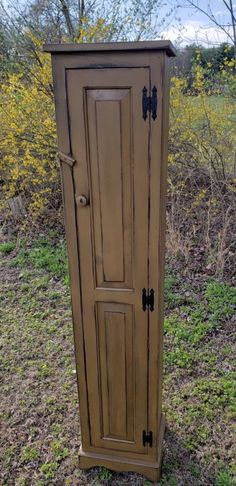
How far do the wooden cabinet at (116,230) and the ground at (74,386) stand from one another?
0.81 feet

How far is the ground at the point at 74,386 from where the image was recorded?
182cm

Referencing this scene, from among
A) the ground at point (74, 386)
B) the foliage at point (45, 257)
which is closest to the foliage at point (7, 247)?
the foliage at point (45, 257)

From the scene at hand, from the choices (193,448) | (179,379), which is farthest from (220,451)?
(179,379)

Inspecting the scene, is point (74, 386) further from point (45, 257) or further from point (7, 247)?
point (7, 247)

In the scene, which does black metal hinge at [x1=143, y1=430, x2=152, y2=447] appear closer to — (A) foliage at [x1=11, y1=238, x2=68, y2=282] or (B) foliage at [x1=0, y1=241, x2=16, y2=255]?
(A) foliage at [x1=11, y1=238, x2=68, y2=282]

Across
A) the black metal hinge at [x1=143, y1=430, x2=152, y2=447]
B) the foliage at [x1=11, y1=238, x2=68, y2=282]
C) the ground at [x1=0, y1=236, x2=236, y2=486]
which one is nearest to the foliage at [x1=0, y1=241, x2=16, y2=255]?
the foliage at [x1=11, y1=238, x2=68, y2=282]

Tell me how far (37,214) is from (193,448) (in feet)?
11.4

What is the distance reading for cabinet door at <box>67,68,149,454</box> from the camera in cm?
119

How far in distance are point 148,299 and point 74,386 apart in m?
1.26

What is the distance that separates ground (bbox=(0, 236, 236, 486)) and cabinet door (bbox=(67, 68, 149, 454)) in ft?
1.00

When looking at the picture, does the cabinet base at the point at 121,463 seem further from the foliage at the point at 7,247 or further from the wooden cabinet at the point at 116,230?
the foliage at the point at 7,247

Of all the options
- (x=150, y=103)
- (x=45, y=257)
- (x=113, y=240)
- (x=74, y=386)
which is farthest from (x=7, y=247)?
(x=150, y=103)

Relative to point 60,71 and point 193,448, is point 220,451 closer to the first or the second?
point 193,448

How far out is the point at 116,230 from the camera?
52.8 inches
